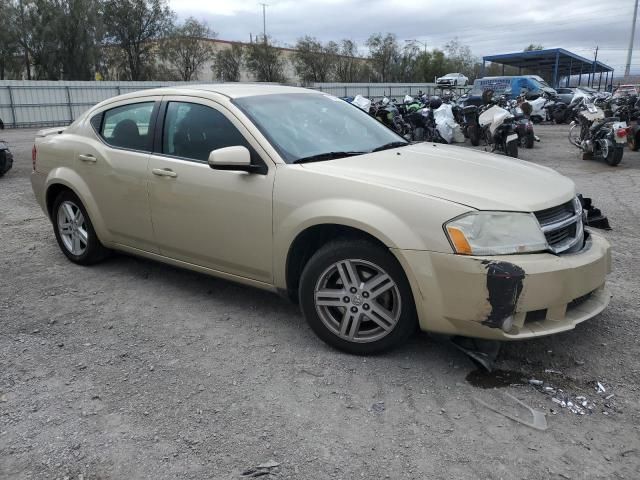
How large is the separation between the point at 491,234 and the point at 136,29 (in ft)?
162

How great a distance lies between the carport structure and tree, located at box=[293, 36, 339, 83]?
16314 millimetres

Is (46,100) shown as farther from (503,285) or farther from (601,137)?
(503,285)

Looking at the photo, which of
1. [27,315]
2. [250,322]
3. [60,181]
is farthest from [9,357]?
[60,181]

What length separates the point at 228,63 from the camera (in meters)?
53.1

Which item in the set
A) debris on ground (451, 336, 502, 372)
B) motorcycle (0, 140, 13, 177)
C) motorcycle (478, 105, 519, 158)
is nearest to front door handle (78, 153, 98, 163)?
debris on ground (451, 336, 502, 372)

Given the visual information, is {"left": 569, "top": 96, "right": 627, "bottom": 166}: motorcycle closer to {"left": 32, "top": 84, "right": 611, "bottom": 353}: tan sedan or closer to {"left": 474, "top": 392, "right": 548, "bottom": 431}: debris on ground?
{"left": 32, "top": 84, "right": 611, "bottom": 353}: tan sedan

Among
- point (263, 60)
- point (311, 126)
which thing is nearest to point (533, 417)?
point (311, 126)

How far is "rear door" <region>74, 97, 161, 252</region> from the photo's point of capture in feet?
14.4

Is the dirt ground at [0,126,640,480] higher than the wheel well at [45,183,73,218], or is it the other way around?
the wheel well at [45,183,73,218]

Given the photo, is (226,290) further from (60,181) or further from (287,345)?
(60,181)

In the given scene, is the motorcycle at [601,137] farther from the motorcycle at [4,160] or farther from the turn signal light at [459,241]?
the motorcycle at [4,160]

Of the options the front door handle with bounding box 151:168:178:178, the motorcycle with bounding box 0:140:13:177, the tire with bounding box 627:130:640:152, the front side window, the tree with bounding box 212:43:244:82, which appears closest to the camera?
the front side window

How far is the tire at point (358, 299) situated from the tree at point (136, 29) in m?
46.8

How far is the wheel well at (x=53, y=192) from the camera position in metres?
5.17
